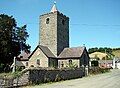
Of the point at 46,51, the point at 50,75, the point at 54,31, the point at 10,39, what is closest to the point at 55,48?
the point at 46,51

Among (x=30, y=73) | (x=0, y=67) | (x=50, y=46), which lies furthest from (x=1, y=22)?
(x=30, y=73)

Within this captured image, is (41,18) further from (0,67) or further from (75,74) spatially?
(75,74)

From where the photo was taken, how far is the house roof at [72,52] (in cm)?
5706

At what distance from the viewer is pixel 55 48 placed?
5828 cm

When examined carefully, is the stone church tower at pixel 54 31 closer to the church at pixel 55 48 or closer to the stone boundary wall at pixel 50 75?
the church at pixel 55 48

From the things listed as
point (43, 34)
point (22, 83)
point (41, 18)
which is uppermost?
point (41, 18)

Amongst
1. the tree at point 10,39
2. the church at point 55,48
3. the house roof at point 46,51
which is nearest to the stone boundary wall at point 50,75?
the church at point 55,48

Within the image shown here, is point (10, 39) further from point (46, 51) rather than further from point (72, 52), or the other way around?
point (72, 52)

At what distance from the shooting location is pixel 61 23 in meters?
61.1

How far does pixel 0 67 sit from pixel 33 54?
866 cm

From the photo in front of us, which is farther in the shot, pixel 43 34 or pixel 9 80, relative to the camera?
pixel 43 34

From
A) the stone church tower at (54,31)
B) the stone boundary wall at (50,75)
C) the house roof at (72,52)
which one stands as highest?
the stone church tower at (54,31)

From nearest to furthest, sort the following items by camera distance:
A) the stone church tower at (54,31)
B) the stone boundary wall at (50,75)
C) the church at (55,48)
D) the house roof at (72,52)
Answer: the stone boundary wall at (50,75) → the church at (55,48) → the house roof at (72,52) → the stone church tower at (54,31)

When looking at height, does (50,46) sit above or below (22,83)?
above
